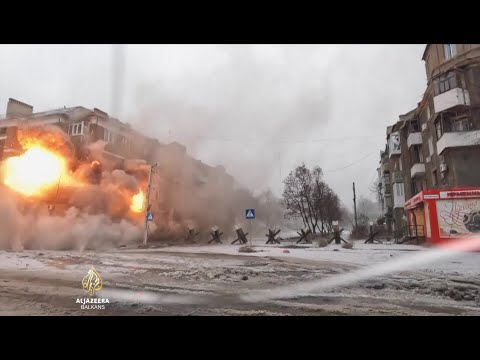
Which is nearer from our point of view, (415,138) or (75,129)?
(75,129)

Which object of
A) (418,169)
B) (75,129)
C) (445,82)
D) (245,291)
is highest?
(445,82)

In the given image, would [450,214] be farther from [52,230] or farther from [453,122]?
[52,230]

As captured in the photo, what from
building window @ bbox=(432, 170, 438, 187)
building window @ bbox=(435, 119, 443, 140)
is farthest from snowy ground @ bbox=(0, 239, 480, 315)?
building window @ bbox=(432, 170, 438, 187)

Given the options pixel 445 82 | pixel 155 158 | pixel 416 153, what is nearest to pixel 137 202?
pixel 155 158

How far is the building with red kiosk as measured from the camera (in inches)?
462

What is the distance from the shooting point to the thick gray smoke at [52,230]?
41.9 feet

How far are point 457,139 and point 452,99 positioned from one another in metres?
1.96

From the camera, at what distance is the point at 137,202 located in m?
18.2

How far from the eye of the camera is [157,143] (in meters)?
15.2

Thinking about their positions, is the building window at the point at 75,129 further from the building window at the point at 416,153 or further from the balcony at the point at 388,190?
the balcony at the point at 388,190

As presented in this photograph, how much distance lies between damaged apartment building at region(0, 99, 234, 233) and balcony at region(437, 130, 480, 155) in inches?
429

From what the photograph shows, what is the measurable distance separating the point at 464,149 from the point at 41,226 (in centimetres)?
1991

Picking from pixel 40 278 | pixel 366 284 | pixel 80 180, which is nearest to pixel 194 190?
pixel 80 180

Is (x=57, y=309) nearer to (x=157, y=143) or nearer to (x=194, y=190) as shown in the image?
(x=157, y=143)
